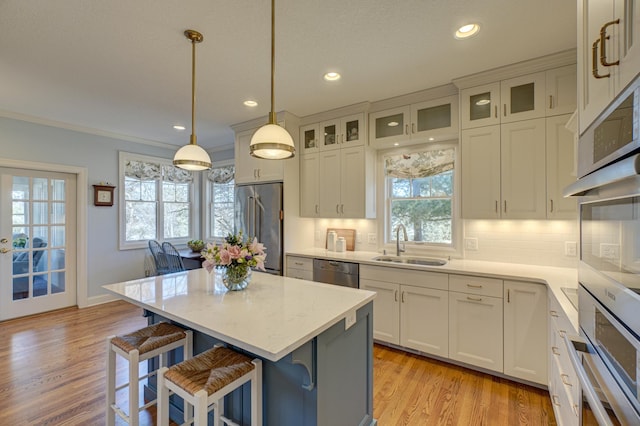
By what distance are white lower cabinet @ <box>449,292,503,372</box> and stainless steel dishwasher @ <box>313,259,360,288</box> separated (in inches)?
37.2

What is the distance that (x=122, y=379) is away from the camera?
8.07ft

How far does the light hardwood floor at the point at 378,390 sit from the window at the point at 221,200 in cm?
253

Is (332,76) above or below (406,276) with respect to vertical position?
above

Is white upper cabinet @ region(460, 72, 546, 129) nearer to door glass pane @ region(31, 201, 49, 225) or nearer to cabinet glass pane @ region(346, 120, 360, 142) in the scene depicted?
cabinet glass pane @ region(346, 120, 360, 142)

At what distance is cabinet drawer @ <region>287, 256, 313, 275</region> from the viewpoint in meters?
3.44

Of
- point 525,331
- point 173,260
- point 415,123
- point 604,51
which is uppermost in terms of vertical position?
point 415,123

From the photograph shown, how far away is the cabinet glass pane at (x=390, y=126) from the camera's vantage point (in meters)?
3.20

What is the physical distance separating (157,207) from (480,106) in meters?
5.02

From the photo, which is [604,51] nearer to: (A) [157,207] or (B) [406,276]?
(B) [406,276]

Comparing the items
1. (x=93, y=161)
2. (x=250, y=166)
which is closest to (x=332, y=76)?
(x=250, y=166)

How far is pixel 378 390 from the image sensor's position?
2.33 metres

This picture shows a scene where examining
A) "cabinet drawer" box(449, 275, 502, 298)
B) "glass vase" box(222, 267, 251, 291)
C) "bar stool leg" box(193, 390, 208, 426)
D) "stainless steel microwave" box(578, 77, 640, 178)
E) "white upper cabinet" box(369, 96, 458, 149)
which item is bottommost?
"bar stool leg" box(193, 390, 208, 426)

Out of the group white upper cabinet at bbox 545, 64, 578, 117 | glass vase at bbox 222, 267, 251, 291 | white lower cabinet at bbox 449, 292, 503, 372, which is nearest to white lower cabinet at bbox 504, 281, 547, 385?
white lower cabinet at bbox 449, 292, 503, 372

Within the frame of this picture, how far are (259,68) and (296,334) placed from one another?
2200 mm
